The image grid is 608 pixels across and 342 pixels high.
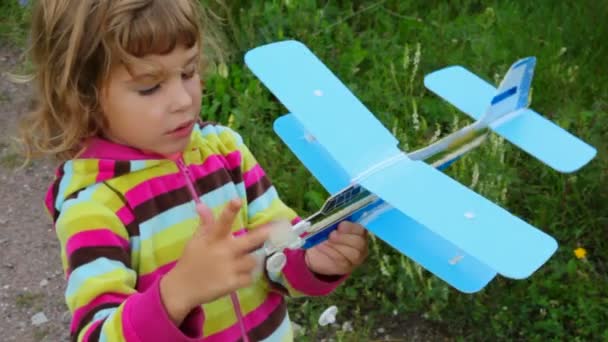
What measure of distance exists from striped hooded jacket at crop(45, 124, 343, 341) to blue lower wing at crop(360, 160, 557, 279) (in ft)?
1.23

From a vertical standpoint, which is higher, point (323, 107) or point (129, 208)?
point (323, 107)

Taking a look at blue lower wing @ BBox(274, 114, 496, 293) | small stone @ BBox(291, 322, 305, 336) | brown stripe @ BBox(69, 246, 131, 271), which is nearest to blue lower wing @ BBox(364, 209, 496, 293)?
blue lower wing @ BBox(274, 114, 496, 293)

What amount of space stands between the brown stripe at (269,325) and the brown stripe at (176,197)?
0.30 metres

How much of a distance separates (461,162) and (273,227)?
1517 millimetres

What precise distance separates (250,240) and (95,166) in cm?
43

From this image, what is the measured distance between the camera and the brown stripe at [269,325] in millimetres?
1771

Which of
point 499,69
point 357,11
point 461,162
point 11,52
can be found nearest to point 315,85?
point 461,162

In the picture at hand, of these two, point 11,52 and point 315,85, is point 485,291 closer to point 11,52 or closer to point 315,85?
point 315,85

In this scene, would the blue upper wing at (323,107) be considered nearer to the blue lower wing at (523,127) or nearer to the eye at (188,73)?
the eye at (188,73)

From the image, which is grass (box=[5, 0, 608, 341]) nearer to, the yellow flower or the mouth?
the yellow flower

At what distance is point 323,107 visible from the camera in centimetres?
156

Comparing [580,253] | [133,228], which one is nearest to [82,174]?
[133,228]

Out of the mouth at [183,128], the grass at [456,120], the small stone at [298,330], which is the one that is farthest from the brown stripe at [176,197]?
the small stone at [298,330]

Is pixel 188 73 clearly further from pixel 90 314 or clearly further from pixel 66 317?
pixel 66 317
